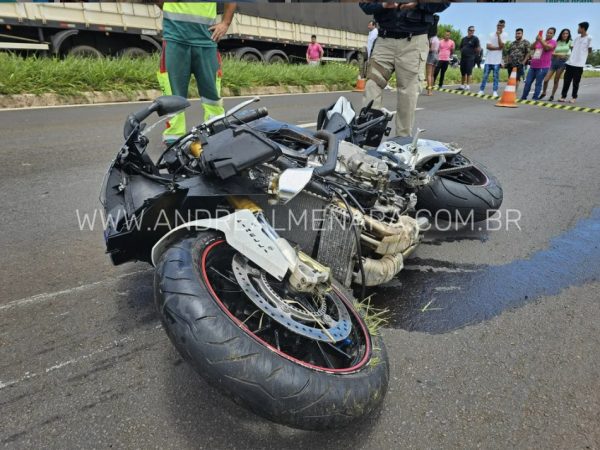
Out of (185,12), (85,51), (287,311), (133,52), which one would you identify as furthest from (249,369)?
(133,52)

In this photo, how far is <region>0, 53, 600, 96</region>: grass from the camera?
28.6 ft

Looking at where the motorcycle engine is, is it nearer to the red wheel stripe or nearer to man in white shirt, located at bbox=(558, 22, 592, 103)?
the red wheel stripe

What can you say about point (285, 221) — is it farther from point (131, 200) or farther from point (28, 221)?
point (28, 221)

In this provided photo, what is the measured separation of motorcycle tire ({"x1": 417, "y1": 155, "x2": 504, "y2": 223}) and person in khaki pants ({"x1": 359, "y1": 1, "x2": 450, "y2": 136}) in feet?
5.54

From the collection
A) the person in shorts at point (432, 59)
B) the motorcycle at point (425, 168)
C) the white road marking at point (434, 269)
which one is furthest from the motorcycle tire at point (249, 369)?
the person in shorts at point (432, 59)

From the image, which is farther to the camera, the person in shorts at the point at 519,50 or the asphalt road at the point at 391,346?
the person in shorts at the point at 519,50

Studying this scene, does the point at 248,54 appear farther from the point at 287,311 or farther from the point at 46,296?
the point at 287,311

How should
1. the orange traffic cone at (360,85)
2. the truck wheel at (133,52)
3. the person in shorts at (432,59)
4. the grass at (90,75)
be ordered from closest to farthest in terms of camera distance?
the grass at (90,75) < the truck wheel at (133,52) < the person in shorts at (432,59) < the orange traffic cone at (360,85)

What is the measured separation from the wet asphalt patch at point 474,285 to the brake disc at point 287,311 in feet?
2.33

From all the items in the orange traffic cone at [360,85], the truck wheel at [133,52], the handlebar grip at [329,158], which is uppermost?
the truck wheel at [133,52]

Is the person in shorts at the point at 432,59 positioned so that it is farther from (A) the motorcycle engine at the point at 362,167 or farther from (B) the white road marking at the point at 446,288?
(A) the motorcycle engine at the point at 362,167

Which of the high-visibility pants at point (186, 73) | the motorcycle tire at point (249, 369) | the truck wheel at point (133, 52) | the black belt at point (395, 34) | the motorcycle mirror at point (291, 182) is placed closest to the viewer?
the motorcycle tire at point (249, 369)

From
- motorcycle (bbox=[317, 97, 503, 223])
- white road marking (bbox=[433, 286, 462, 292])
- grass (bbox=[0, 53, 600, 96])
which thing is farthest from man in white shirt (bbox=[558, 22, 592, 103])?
white road marking (bbox=[433, 286, 462, 292])

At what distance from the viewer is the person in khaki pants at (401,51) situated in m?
4.78
